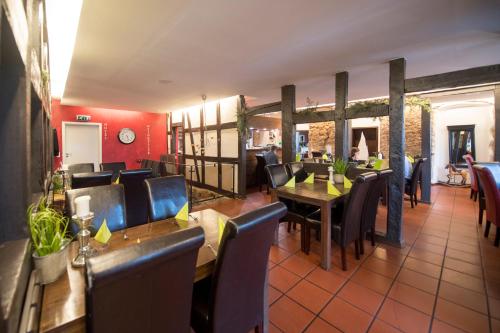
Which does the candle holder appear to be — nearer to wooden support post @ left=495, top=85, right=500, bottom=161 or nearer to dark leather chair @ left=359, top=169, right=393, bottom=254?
dark leather chair @ left=359, top=169, right=393, bottom=254

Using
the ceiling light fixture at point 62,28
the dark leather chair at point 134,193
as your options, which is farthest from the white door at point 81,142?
the dark leather chair at point 134,193

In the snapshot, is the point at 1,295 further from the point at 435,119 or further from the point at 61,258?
the point at 435,119

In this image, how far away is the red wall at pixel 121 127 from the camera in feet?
20.3

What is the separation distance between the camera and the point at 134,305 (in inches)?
26.8

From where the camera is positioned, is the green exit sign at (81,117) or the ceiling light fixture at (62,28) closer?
the ceiling light fixture at (62,28)

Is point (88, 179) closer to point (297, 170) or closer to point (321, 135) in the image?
point (297, 170)

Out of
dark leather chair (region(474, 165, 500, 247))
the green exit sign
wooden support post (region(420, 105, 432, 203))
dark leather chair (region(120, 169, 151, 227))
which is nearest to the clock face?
the green exit sign

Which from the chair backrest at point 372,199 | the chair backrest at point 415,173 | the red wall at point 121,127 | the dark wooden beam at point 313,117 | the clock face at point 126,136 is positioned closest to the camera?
the chair backrest at point 372,199

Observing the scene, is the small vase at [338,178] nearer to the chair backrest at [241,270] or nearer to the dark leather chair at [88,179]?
the chair backrest at [241,270]

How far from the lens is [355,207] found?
215 cm

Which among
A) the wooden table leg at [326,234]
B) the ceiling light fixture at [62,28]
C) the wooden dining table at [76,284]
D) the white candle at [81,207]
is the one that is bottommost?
the wooden table leg at [326,234]

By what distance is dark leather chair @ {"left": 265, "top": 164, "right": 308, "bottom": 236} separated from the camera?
2590 millimetres

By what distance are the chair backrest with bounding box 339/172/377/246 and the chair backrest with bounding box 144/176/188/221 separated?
144cm

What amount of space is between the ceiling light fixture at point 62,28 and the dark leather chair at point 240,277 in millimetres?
2191
